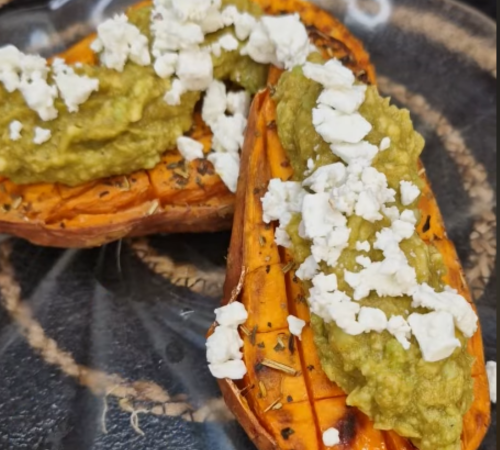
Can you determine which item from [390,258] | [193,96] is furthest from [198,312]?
[390,258]

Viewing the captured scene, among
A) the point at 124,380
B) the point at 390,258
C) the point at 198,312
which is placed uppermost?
the point at 390,258

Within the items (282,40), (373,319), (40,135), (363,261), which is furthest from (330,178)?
(40,135)

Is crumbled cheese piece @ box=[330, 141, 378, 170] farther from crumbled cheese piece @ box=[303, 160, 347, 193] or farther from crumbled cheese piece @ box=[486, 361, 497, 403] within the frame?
crumbled cheese piece @ box=[486, 361, 497, 403]

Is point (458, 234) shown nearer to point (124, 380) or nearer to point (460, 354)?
point (460, 354)

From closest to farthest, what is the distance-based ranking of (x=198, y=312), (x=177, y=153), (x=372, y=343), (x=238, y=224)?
(x=372, y=343), (x=238, y=224), (x=177, y=153), (x=198, y=312)

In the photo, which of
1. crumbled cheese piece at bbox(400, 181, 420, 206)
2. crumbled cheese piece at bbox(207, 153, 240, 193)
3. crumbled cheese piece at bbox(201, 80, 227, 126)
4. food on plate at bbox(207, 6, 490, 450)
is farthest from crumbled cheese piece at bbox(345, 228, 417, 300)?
crumbled cheese piece at bbox(201, 80, 227, 126)
